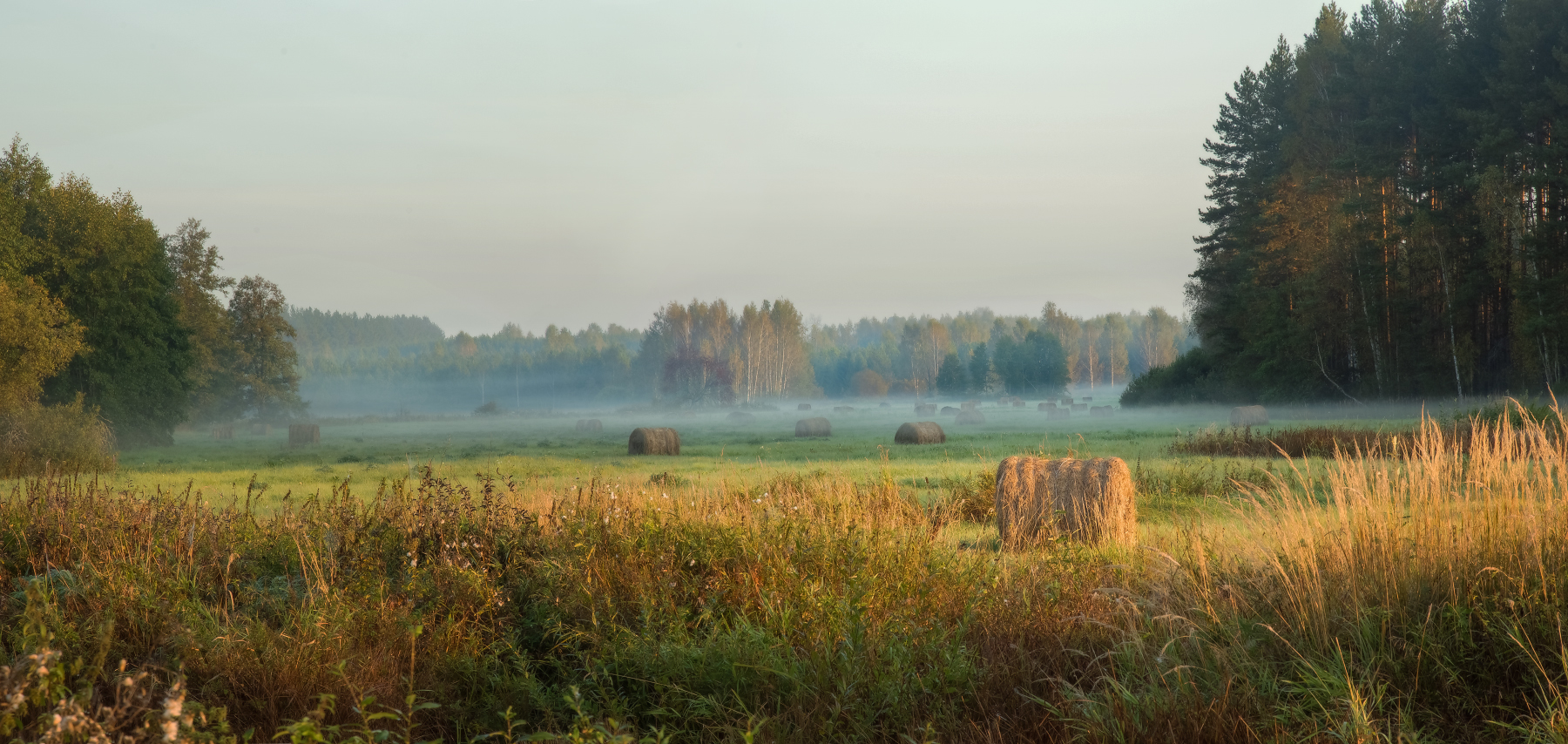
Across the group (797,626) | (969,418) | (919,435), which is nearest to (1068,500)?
(797,626)

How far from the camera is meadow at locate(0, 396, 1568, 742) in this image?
422cm

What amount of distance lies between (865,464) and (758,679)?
13.2 meters

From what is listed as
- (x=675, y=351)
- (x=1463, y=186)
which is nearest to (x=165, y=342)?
(x=1463, y=186)

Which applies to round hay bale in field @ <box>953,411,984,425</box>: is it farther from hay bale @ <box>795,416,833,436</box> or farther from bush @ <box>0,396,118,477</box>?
bush @ <box>0,396,118,477</box>

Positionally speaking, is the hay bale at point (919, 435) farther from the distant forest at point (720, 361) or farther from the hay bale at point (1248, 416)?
the distant forest at point (720, 361)

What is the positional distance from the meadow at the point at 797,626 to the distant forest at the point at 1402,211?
1114 inches

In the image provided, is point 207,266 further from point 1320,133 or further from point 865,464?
point 1320,133

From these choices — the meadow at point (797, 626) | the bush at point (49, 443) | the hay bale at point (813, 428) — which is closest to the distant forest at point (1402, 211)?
the hay bale at point (813, 428)

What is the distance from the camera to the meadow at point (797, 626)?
4219 millimetres

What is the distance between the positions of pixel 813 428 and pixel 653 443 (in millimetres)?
10159

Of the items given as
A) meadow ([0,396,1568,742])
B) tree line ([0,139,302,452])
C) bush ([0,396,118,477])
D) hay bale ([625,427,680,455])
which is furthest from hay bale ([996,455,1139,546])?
tree line ([0,139,302,452])

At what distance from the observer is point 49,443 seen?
2088 cm

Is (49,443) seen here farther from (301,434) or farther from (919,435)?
(919,435)

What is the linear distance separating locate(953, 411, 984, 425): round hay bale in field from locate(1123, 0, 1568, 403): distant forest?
12.2m
